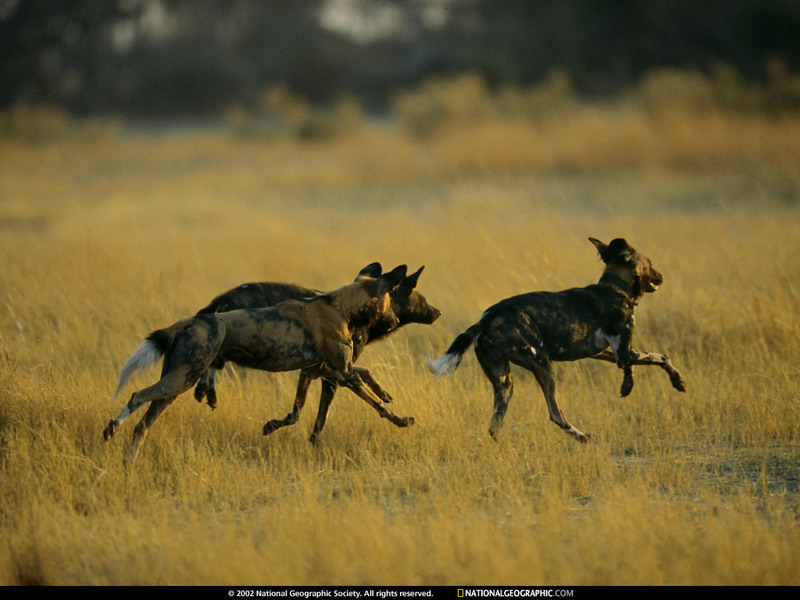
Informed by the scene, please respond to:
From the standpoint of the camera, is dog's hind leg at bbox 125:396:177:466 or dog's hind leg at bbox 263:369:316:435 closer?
dog's hind leg at bbox 125:396:177:466

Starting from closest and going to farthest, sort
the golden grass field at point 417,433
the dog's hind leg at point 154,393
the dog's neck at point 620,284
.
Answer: the golden grass field at point 417,433 → the dog's hind leg at point 154,393 → the dog's neck at point 620,284

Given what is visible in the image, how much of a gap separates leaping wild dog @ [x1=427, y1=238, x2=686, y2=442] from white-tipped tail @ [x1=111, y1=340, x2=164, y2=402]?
1.65 metres

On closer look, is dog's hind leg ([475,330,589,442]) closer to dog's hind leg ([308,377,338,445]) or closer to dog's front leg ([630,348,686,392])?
dog's front leg ([630,348,686,392])

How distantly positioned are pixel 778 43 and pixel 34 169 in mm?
26515

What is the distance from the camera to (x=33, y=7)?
Answer: 37281 mm

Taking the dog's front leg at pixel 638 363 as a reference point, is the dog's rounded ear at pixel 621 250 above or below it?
above

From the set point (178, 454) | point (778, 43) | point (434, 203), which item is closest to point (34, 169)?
point (434, 203)

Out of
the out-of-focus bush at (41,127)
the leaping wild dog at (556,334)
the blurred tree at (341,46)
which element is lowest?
the leaping wild dog at (556,334)

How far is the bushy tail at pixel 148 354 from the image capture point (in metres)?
5.37

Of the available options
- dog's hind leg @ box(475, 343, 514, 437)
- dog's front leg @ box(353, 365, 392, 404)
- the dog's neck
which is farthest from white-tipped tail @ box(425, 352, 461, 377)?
the dog's neck

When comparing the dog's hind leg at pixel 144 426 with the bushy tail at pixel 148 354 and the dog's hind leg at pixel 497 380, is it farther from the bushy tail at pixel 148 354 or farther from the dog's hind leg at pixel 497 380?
the dog's hind leg at pixel 497 380

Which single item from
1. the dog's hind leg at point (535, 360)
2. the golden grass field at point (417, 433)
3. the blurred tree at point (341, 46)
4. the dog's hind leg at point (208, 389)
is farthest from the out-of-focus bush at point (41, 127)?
the dog's hind leg at point (535, 360)

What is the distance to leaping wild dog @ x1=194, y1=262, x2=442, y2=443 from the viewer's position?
6.06m

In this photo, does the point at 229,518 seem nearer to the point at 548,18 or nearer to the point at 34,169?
the point at 34,169
